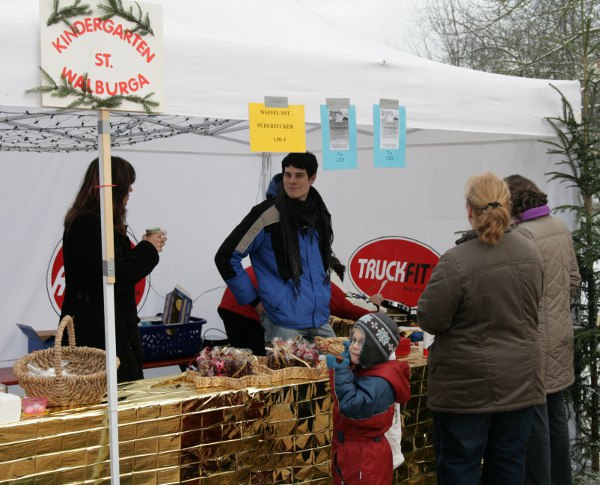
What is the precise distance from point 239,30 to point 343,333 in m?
2.18

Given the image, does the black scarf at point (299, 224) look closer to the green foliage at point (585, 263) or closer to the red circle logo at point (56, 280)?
the green foliage at point (585, 263)

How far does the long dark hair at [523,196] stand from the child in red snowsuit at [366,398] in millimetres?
1051

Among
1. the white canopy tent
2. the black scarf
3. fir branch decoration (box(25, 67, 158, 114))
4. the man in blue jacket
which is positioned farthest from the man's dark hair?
fir branch decoration (box(25, 67, 158, 114))

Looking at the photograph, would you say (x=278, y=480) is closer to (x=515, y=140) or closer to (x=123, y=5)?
(x=123, y=5)

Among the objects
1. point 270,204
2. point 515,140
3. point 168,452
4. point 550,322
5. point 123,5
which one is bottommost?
point 168,452

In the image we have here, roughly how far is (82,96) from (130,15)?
31 centimetres

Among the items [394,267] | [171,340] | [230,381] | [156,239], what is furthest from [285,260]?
[394,267]

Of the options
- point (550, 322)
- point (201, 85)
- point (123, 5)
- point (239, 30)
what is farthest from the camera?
point (550, 322)

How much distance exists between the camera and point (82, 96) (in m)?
2.19

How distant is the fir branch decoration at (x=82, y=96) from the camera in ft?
7.05

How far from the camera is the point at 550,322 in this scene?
126 inches

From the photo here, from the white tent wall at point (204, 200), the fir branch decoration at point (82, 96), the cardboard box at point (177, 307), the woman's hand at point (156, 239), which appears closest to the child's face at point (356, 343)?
the woman's hand at point (156, 239)

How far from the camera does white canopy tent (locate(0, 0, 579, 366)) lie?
2561mm

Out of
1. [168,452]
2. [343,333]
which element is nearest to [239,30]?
[168,452]
